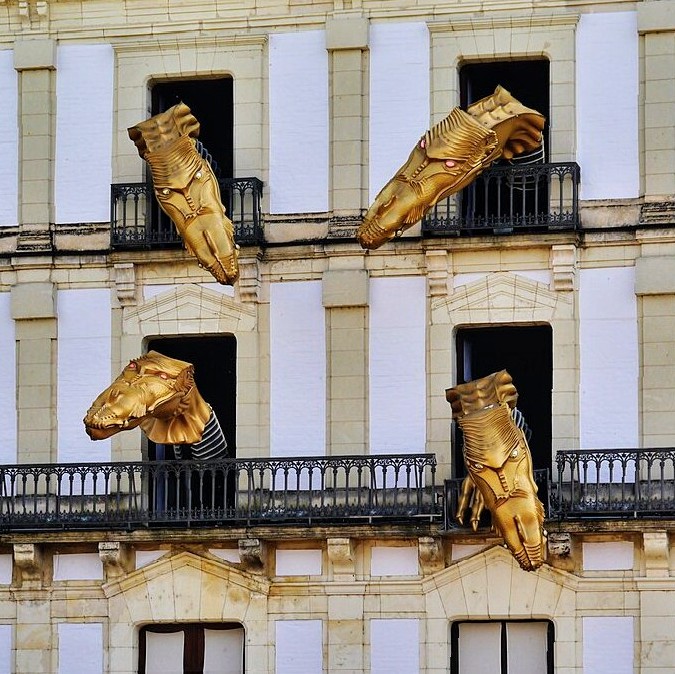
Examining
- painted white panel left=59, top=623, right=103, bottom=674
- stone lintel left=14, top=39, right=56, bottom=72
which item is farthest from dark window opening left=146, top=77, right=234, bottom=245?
painted white panel left=59, top=623, right=103, bottom=674

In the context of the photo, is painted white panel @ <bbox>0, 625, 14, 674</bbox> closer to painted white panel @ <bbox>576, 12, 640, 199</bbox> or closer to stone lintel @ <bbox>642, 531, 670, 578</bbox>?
stone lintel @ <bbox>642, 531, 670, 578</bbox>

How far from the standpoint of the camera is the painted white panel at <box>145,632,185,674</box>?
41469 mm

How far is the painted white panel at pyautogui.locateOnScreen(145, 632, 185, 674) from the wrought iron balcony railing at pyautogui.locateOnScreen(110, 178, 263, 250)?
472 cm

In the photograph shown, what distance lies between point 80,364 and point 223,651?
397 centimetres

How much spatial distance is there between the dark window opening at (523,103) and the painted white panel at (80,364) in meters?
4.73

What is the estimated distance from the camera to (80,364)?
42250 millimetres

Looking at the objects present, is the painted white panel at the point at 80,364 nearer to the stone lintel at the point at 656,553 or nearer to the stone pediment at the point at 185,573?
the stone pediment at the point at 185,573

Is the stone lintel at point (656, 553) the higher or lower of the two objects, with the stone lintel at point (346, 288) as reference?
lower

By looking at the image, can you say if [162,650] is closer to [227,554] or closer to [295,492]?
[227,554]

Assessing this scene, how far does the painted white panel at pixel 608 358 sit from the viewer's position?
134 feet

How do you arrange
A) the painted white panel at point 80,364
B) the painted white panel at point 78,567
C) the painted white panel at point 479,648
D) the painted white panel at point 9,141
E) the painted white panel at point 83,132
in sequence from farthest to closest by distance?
the painted white panel at point 9,141, the painted white panel at point 83,132, the painted white panel at point 80,364, the painted white panel at point 78,567, the painted white panel at point 479,648

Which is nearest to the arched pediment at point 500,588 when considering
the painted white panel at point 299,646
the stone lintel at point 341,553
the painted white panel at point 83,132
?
the stone lintel at point 341,553

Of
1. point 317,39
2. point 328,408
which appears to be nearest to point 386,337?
point 328,408

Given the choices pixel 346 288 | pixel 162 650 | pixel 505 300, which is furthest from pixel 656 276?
pixel 162 650
